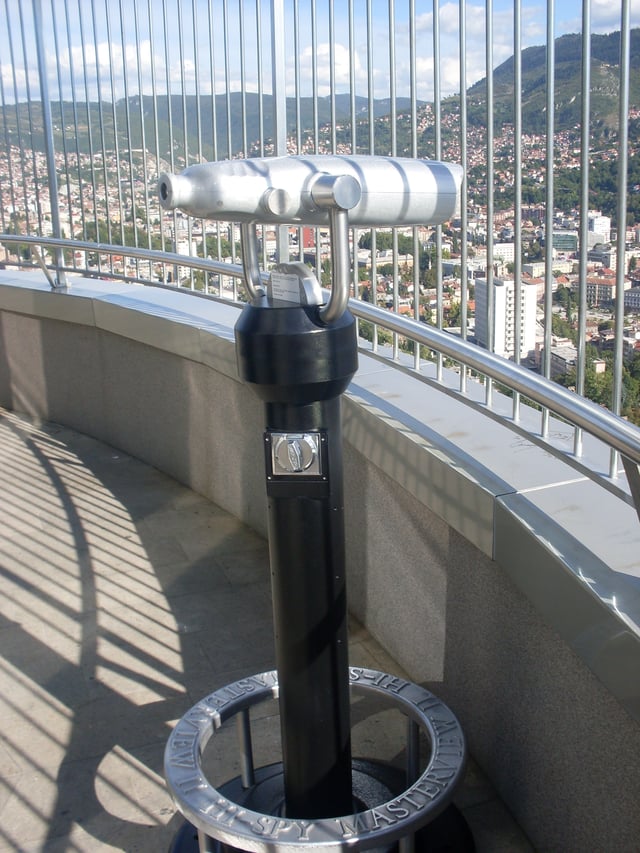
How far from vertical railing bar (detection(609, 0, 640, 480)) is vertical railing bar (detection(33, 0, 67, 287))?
486cm

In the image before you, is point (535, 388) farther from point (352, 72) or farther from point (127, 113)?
point (127, 113)

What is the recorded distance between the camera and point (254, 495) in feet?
16.5

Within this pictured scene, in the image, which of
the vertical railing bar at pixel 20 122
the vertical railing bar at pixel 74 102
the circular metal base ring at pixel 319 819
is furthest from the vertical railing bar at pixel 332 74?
the vertical railing bar at pixel 20 122

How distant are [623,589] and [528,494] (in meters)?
0.53

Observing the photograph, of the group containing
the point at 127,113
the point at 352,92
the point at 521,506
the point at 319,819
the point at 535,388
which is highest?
the point at 127,113

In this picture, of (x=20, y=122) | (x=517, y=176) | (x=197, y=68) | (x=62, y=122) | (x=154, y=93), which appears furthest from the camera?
(x=20, y=122)

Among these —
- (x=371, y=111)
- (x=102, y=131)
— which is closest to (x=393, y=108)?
(x=371, y=111)

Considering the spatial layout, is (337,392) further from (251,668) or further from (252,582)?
(252,582)

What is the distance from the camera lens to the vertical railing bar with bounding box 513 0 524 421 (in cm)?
270

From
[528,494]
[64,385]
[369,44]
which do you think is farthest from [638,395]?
[64,385]

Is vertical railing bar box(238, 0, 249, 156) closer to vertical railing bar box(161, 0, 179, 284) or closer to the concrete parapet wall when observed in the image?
vertical railing bar box(161, 0, 179, 284)

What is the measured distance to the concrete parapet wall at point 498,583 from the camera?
7.88ft

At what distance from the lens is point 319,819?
8.12ft

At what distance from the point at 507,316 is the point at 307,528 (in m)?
0.97
